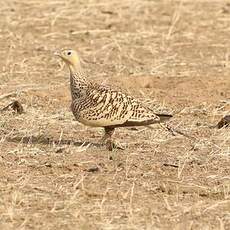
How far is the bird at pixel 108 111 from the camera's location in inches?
331

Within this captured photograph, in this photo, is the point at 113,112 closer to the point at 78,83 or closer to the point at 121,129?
the point at 78,83

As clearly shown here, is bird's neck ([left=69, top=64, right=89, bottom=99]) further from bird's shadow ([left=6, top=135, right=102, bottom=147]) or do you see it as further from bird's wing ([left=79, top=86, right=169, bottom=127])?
bird's shadow ([left=6, top=135, right=102, bottom=147])

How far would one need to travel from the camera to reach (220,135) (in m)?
9.18

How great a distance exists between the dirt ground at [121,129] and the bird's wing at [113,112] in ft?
0.92

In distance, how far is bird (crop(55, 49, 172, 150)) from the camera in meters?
8.41

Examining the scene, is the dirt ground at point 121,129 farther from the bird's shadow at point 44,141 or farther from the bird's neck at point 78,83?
the bird's neck at point 78,83

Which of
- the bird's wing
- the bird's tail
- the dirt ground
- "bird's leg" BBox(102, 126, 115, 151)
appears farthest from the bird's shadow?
the bird's tail

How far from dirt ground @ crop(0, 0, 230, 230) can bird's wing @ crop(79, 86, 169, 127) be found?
0.28 meters

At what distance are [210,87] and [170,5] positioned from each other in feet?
17.6

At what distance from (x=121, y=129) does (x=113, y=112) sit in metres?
1.21

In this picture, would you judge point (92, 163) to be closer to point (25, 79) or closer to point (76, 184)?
point (76, 184)

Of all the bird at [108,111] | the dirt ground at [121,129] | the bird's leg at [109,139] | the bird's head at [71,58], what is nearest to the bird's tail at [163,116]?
the bird at [108,111]

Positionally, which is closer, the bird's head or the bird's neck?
the bird's neck

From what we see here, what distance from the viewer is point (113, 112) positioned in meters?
8.42
